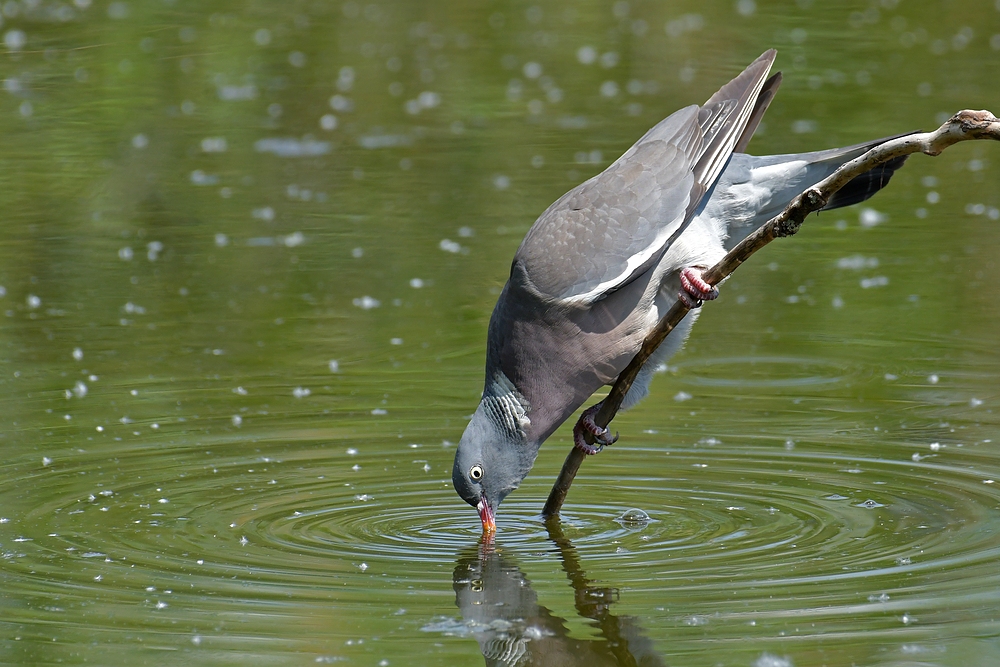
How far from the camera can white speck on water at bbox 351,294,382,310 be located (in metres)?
8.24

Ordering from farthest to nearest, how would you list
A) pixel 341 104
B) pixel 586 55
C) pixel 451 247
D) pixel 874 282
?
pixel 586 55, pixel 341 104, pixel 451 247, pixel 874 282

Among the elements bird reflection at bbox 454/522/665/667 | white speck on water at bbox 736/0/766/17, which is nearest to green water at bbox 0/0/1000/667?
bird reflection at bbox 454/522/665/667

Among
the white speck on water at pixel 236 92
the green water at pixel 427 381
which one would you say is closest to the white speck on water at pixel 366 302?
the green water at pixel 427 381

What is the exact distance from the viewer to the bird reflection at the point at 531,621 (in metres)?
3.85

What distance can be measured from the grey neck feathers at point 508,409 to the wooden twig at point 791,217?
0.21m

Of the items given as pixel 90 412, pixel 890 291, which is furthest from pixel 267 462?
pixel 890 291

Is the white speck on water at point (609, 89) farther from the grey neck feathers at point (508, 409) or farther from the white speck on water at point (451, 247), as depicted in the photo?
the grey neck feathers at point (508, 409)

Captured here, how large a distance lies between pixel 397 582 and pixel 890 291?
15.1 ft

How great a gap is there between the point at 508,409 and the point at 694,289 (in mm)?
782

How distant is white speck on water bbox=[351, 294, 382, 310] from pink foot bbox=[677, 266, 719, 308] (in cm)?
346

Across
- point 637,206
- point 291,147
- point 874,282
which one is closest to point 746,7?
point 291,147

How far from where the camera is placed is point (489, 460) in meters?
4.90

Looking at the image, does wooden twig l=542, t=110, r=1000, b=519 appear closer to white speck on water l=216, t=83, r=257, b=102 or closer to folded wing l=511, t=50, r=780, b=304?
folded wing l=511, t=50, r=780, b=304

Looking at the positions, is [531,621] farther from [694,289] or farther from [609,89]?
[609,89]
